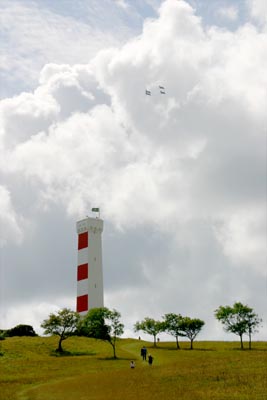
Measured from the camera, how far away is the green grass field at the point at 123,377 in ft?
129

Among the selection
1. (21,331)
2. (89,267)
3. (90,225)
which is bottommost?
(21,331)

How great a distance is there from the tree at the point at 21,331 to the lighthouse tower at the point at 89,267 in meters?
13.7

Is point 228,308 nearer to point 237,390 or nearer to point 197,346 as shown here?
point 197,346

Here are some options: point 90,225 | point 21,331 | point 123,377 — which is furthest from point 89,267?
point 123,377

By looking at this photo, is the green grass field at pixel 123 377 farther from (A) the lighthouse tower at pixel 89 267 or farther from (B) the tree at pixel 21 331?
(B) the tree at pixel 21 331

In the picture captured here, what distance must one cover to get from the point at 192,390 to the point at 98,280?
199ft

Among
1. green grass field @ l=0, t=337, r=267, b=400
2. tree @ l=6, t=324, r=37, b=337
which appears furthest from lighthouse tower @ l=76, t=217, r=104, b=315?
green grass field @ l=0, t=337, r=267, b=400

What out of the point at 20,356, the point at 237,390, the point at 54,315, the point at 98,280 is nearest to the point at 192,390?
the point at 237,390

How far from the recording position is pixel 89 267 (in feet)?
326

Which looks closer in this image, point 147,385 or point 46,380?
point 147,385

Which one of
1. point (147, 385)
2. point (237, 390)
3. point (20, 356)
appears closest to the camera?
point (237, 390)

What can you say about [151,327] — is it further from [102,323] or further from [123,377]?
[123,377]

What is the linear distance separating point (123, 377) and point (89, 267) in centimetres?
5101

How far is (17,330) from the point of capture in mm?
105750
